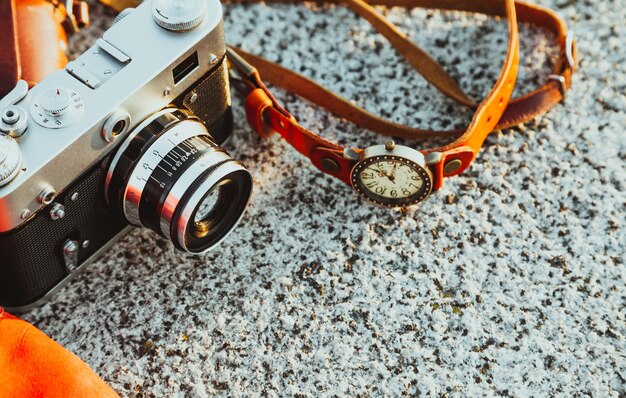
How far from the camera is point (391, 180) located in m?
1.09

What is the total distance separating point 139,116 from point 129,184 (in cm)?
8

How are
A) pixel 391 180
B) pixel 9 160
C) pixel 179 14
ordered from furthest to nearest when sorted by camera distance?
1. pixel 391 180
2. pixel 179 14
3. pixel 9 160

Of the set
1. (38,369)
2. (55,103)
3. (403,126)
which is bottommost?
(38,369)

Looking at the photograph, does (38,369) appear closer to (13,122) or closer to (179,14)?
(13,122)

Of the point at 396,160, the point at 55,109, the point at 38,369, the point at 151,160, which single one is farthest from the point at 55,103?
the point at 396,160

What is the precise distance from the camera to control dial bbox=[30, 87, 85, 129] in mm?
918

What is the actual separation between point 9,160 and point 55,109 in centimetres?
8

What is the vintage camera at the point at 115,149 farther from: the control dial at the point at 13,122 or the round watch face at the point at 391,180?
the round watch face at the point at 391,180

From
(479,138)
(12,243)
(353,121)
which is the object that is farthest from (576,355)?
(12,243)

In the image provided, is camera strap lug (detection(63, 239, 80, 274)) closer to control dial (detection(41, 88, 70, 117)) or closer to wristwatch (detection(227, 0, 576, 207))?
control dial (detection(41, 88, 70, 117))

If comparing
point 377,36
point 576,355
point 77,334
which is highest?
point 377,36

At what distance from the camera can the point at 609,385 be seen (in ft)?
3.41

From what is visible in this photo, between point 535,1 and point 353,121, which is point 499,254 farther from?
point 535,1

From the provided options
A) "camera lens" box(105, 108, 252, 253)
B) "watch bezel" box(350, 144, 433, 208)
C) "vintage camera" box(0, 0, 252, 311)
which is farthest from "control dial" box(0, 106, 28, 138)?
"watch bezel" box(350, 144, 433, 208)
